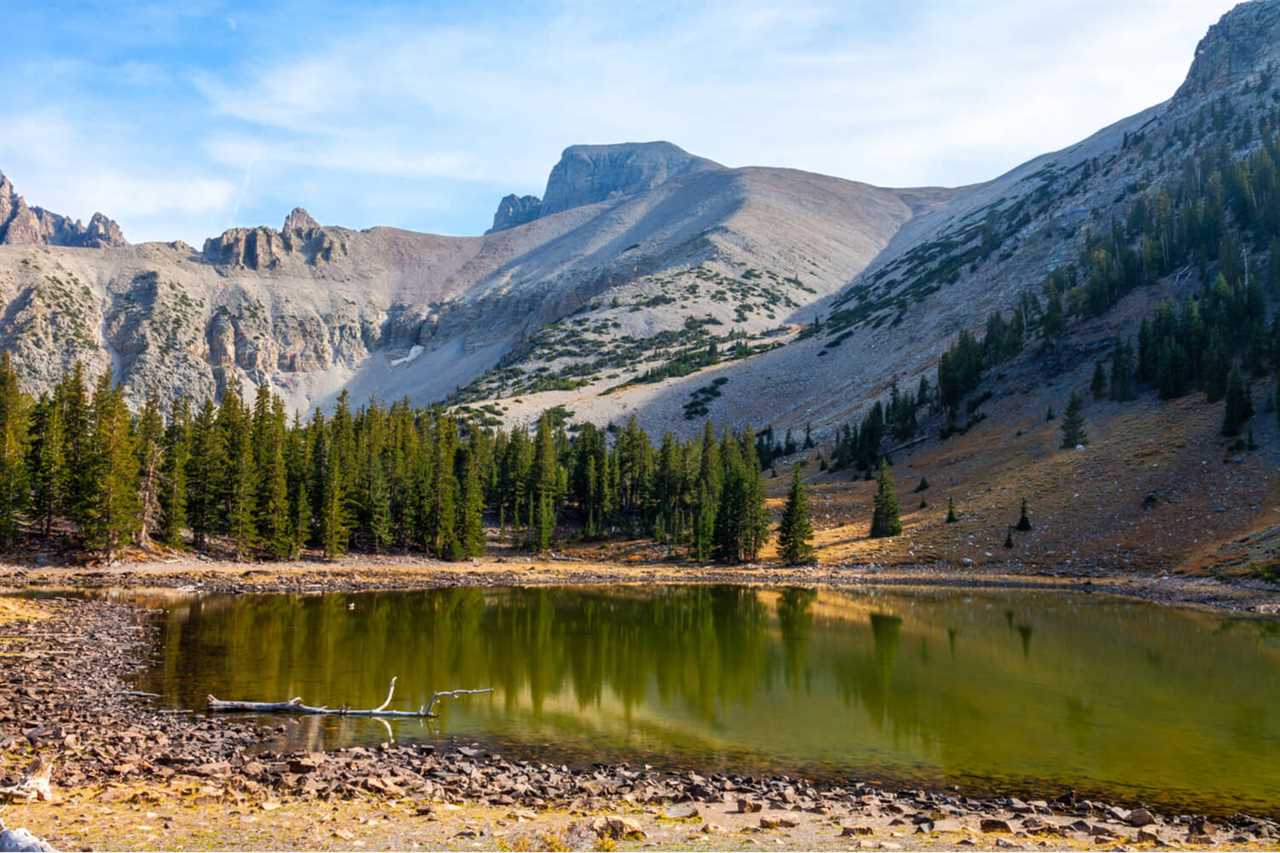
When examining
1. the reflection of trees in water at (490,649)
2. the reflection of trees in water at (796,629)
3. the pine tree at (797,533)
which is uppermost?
the pine tree at (797,533)

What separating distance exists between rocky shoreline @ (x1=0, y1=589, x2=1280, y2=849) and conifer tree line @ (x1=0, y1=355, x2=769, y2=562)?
48.3 meters

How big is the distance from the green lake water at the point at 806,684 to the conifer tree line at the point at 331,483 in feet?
68.3

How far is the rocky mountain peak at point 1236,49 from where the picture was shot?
167750 millimetres

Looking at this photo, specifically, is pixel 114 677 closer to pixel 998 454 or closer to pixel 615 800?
pixel 615 800

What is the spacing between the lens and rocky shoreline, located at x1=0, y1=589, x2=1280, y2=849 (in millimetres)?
13195

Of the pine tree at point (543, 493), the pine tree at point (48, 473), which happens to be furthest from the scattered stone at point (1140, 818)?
the pine tree at point (543, 493)

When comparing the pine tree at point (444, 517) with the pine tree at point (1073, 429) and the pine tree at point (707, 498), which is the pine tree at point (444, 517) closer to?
the pine tree at point (707, 498)

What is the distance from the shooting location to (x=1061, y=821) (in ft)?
48.2

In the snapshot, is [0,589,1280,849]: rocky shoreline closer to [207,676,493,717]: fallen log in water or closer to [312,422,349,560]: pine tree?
[207,676,493,717]: fallen log in water

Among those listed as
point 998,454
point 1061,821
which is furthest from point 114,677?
point 998,454

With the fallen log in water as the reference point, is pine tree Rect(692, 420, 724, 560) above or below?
above

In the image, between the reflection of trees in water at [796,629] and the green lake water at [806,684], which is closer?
the green lake water at [806,684]

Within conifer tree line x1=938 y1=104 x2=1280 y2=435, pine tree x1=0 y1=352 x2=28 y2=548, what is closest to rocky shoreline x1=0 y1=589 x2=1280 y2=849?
pine tree x1=0 y1=352 x2=28 y2=548

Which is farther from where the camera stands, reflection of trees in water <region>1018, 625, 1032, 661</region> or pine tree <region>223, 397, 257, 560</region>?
pine tree <region>223, 397, 257, 560</region>
